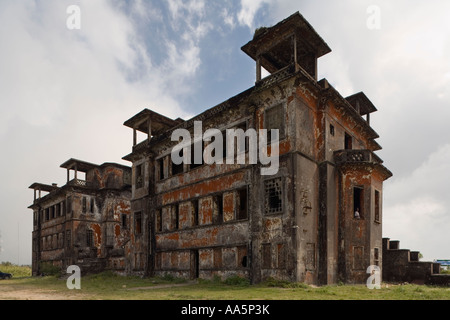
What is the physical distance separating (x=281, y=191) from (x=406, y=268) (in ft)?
31.3

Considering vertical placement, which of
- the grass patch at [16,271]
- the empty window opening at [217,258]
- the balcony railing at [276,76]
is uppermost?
the balcony railing at [276,76]

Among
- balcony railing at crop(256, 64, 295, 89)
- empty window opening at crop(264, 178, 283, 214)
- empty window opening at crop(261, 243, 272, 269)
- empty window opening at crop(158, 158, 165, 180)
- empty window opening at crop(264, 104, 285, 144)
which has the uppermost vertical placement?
balcony railing at crop(256, 64, 295, 89)

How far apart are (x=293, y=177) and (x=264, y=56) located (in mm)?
7611

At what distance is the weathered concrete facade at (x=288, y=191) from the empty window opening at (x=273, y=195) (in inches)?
1.8

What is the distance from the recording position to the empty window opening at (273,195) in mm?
15375

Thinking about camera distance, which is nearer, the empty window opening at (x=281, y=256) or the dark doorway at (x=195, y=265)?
the empty window opening at (x=281, y=256)

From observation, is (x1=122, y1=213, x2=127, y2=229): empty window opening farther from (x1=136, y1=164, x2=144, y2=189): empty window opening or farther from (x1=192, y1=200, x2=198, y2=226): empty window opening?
(x1=192, y1=200, x2=198, y2=226): empty window opening

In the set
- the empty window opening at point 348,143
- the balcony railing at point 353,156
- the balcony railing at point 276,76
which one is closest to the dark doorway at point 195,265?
the balcony railing at point 353,156

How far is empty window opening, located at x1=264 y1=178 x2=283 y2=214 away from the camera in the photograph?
15375 millimetres

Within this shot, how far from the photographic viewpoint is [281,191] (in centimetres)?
1516

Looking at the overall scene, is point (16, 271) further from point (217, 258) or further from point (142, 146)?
point (217, 258)

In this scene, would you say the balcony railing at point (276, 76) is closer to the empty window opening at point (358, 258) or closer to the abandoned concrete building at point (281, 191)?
the abandoned concrete building at point (281, 191)

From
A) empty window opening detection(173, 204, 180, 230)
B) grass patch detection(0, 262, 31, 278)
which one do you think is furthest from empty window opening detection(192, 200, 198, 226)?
grass patch detection(0, 262, 31, 278)

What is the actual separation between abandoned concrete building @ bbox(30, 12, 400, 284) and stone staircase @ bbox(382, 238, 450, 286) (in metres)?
2.24
